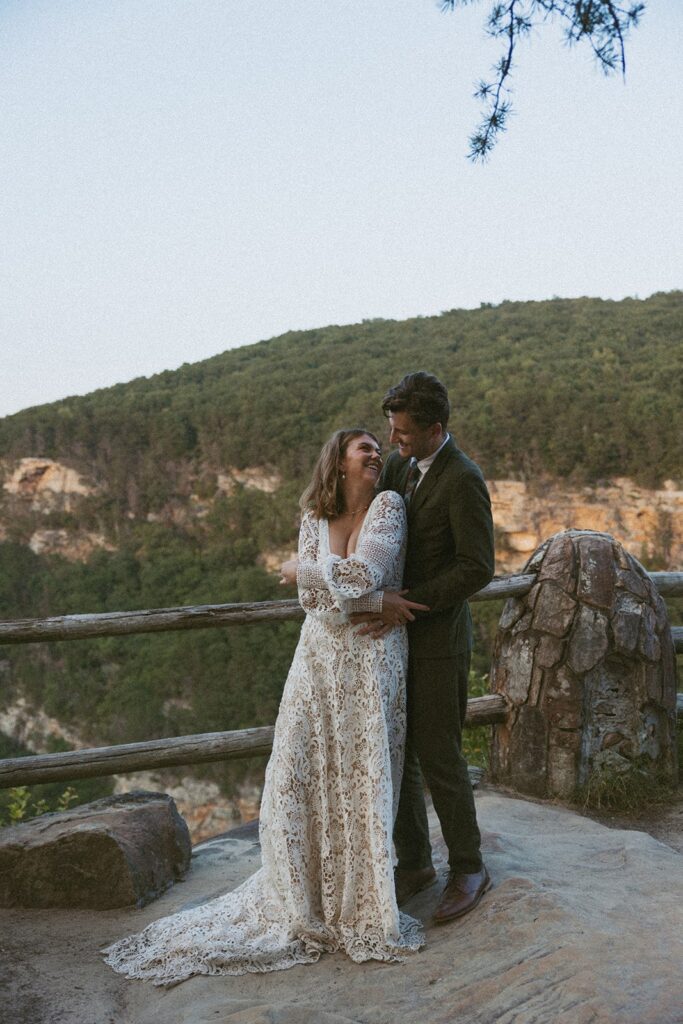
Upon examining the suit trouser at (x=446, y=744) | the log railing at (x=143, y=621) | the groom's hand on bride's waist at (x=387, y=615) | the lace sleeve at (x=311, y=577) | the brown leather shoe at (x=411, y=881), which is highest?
the lace sleeve at (x=311, y=577)

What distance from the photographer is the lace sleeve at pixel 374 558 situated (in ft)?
9.71

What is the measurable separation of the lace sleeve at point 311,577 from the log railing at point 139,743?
106 centimetres

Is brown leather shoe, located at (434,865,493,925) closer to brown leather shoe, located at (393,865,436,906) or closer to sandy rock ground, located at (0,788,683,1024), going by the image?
sandy rock ground, located at (0,788,683,1024)

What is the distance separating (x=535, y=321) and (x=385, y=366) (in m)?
7.66

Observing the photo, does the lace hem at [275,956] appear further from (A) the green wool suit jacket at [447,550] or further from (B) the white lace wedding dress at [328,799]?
(A) the green wool suit jacket at [447,550]

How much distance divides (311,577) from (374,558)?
24 centimetres

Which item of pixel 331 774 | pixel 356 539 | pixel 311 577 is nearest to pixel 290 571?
pixel 311 577

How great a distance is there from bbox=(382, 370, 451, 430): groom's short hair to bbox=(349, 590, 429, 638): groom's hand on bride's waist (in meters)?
0.59

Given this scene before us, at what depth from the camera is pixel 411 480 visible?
325 cm

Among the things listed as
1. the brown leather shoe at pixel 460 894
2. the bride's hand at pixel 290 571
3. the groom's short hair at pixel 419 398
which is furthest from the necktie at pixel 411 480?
the brown leather shoe at pixel 460 894

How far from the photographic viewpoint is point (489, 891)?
3.13m

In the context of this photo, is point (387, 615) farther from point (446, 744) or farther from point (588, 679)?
point (588, 679)

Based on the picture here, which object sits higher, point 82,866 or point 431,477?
point 431,477

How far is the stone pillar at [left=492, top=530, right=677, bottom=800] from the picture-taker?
14.7ft
